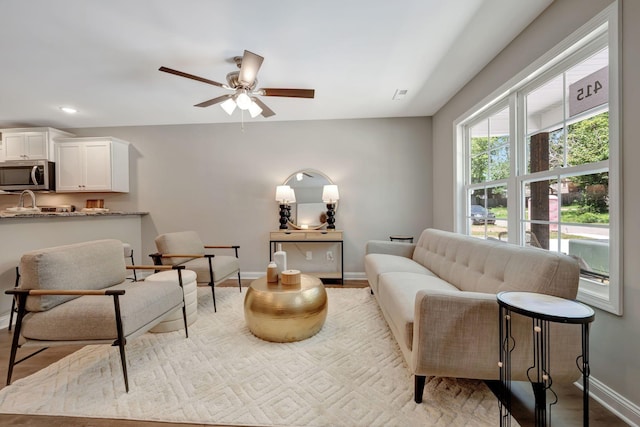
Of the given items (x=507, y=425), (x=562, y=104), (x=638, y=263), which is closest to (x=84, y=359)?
(x=507, y=425)

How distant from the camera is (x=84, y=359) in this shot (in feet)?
6.25

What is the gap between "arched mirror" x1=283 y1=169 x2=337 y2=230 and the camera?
161 inches

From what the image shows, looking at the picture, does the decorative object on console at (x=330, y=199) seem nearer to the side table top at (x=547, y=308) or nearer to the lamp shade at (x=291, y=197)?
the lamp shade at (x=291, y=197)

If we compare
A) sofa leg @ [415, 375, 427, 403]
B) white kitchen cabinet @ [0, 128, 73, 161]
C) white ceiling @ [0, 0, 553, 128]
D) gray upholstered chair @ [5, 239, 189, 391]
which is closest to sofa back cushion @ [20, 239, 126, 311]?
gray upholstered chair @ [5, 239, 189, 391]

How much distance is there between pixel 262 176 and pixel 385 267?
2.49 meters

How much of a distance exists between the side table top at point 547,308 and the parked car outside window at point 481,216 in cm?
178

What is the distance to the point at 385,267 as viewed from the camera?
263cm

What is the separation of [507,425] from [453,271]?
113 centimetres

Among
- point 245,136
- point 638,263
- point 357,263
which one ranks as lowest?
point 357,263

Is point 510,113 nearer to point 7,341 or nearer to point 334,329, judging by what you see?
point 334,329

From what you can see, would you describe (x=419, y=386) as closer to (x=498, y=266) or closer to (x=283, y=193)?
(x=498, y=266)

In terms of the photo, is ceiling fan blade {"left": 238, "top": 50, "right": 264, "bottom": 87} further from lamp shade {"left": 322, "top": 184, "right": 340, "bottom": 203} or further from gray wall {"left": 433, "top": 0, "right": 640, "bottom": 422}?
gray wall {"left": 433, "top": 0, "right": 640, "bottom": 422}

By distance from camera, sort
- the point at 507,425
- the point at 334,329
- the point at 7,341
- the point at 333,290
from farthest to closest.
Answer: the point at 333,290
the point at 334,329
the point at 7,341
the point at 507,425

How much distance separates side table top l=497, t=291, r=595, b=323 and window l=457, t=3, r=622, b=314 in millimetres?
603
